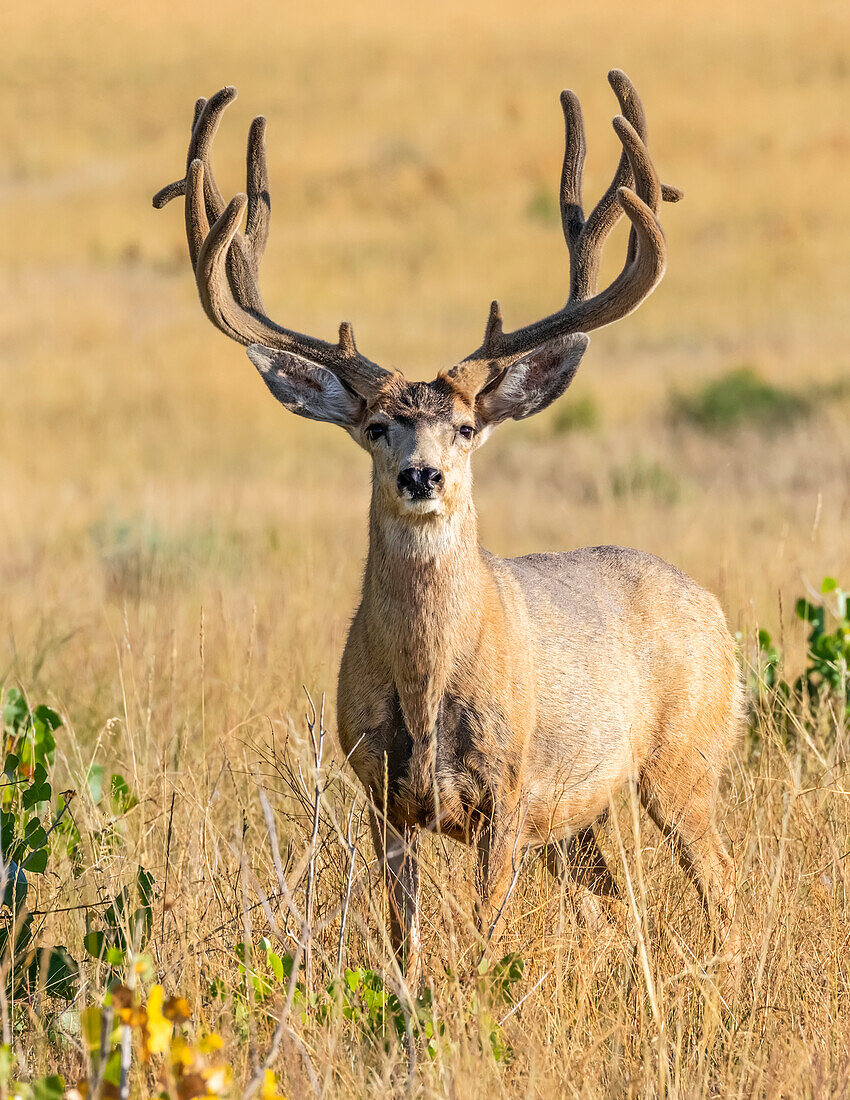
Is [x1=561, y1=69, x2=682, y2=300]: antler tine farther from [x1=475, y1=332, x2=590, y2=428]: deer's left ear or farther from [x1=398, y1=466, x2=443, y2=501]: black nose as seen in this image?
[x1=398, y1=466, x2=443, y2=501]: black nose

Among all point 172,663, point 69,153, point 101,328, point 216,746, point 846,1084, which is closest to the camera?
point 846,1084

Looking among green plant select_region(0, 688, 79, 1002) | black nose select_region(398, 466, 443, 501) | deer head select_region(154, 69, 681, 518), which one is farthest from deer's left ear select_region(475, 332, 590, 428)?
green plant select_region(0, 688, 79, 1002)

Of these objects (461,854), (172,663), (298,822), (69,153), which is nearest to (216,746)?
(172,663)

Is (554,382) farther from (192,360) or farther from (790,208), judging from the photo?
(790,208)

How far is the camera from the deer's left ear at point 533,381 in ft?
16.7

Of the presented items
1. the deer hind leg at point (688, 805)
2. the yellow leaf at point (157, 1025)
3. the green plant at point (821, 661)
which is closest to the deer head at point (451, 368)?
the deer hind leg at point (688, 805)

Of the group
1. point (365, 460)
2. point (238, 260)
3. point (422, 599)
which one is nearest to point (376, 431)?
point (422, 599)

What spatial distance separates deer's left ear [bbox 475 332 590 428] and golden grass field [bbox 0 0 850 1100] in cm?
126

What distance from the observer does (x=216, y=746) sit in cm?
590

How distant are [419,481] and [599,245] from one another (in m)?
1.40

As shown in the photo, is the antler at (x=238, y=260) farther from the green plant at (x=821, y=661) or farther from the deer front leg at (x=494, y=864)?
the green plant at (x=821, y=661)

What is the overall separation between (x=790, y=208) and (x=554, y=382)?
117 ft

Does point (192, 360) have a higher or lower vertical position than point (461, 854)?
higher

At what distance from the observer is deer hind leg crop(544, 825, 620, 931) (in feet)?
16.1
